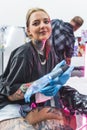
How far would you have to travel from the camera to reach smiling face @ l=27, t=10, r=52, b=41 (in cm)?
97

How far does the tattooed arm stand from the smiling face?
0.17 metres

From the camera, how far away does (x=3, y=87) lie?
→ 963 mm

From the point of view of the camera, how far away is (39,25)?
97 cm

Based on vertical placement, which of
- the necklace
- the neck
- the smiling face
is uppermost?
the smiling face

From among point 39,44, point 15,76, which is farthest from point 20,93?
point 39,44

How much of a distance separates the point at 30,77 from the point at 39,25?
0.59ft

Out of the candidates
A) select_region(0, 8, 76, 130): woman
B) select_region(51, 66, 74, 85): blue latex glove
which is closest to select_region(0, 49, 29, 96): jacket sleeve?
select_region(0, 8, 76, 130): woman

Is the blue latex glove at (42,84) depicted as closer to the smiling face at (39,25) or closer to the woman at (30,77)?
the woman at (30,77)

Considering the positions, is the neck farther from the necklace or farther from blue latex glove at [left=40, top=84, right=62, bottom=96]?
blue latex glove at [left=40, top=84, right=62, bottom=96]

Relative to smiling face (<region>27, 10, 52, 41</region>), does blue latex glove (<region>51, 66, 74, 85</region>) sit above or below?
below

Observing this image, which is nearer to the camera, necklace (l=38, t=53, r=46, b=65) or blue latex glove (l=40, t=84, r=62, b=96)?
blue latex glove (l=40, t=84, r=62, b=96)

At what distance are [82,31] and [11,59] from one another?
2406 millimetres

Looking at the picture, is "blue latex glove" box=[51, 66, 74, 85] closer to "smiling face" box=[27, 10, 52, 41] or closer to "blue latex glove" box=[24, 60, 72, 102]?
"blue latex glove" box=[24, 60, 72, 102]

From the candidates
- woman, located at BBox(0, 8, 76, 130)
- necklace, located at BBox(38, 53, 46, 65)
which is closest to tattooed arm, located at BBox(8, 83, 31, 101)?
woman, located at BBox(0, 8, 76, 130)
